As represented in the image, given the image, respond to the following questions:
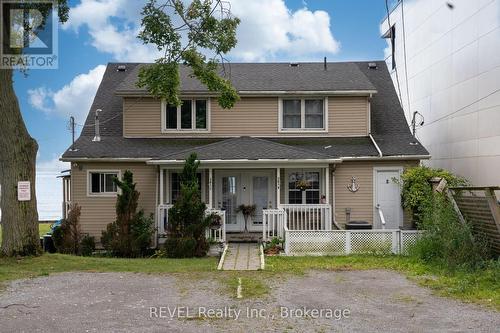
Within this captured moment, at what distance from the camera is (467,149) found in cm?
1892

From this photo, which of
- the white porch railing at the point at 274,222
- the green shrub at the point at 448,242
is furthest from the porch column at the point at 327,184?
the green shrub at the point at 448,242

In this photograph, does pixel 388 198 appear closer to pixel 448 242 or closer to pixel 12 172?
pixel 448 242

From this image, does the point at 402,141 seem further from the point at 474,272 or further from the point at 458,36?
the point at 474,272

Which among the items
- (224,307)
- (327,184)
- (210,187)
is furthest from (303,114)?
(224,307)

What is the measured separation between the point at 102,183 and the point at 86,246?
2.43 m

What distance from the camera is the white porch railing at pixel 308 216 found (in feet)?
55.7

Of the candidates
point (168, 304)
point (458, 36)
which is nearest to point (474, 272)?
point (168, 304)

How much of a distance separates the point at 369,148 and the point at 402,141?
1.55 metres

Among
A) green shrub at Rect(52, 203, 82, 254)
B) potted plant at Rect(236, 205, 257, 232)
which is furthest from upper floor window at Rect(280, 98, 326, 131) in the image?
green shrub at Rect(52, 203, 82, 254)

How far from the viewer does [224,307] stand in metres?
8.66

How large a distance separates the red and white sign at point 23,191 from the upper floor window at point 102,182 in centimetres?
457

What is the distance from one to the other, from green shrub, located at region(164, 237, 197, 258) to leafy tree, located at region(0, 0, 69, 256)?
A: 12.1 ft

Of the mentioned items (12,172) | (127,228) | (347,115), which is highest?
(347,115)

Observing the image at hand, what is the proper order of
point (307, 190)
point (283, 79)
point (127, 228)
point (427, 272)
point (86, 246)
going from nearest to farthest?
point (427, 272), point (127, 228), point (86, 246), point (307, 190), point (283, 79)
